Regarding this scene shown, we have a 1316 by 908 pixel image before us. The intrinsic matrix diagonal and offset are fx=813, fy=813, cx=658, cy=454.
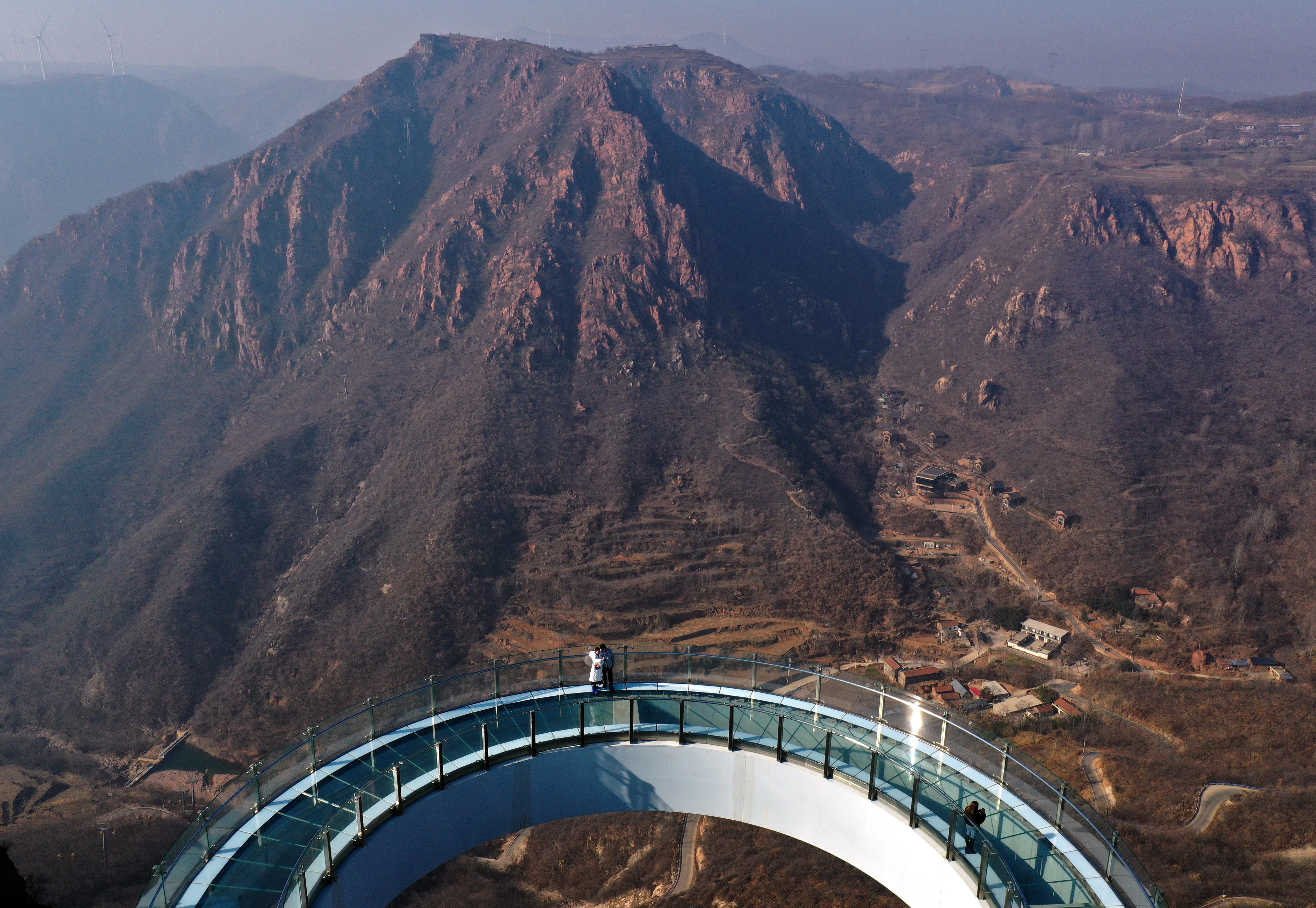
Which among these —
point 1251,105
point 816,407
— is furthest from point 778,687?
point 1251,105

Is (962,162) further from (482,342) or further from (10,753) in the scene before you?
(10,753)

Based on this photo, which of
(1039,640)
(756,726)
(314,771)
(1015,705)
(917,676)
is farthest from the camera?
(1039,640)

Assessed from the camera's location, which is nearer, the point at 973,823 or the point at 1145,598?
the point at 973,823

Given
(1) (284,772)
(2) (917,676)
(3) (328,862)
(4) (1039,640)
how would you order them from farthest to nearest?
1. (4) (1039,640)
2. (2) (917,676)
3. (1) (284,772)
4. (3) (328,862)

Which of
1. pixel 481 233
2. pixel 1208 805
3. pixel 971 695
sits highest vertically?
pixel 481 233

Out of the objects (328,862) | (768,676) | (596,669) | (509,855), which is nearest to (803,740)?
(768,676)

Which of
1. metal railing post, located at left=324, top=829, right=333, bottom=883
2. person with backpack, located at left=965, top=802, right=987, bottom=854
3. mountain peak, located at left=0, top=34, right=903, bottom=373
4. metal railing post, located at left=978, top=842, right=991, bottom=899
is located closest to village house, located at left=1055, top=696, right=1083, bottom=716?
person with backpack, located at left=965, top=802, right=987, bottom=854

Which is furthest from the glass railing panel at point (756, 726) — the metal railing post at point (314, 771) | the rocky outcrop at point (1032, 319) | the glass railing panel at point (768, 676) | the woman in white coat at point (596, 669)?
the rocky outcrop at point (1032, 319)

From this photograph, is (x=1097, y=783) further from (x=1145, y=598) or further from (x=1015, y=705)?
(x=1145, y=598)
